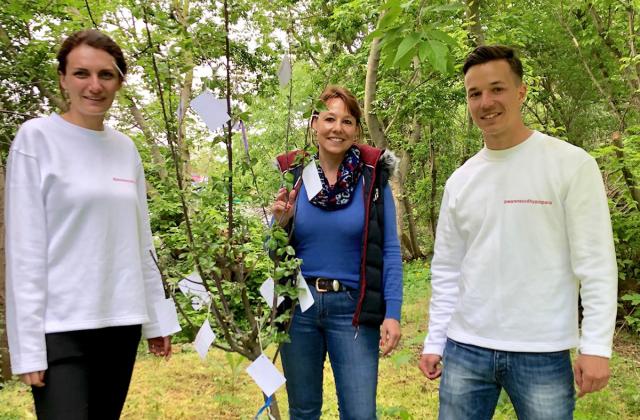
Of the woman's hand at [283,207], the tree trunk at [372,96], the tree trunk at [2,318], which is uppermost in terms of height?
the tree trunk at [372,96]

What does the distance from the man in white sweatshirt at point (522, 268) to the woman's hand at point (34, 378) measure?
1.24 metres

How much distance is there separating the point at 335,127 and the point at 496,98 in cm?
57

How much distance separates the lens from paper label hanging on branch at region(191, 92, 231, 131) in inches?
60.6

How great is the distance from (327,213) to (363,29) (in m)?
6.54

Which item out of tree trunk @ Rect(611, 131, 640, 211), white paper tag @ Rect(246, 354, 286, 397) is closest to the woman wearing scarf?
white paper tag @ Rect(246, 354, 286, 397)

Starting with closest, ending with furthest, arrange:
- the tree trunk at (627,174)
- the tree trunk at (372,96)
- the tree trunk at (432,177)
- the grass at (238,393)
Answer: the grass at (238,393) → the tree trunk at (627,174) → the tree trunk at (372,96) → the tree trunk at (432,177)

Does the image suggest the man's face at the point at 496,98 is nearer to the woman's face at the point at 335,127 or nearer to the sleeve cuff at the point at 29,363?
the woman's face at the point at 335,127

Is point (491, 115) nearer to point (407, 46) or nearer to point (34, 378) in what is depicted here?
point (407, 46)

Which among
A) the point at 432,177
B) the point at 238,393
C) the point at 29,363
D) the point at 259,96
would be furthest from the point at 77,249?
the point at 432,177

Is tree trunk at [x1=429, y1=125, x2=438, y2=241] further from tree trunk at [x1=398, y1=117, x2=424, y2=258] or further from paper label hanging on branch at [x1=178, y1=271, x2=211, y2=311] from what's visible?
paper label hanging on branch at [x1=178, y1=271, x2=211, y2=311]

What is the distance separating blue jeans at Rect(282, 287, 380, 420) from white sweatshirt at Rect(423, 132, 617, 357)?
35 centimetres

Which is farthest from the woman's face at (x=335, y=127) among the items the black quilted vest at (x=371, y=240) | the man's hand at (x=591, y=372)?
the man's hand at (x=591, y=372)

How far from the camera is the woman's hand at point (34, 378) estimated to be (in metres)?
1.37

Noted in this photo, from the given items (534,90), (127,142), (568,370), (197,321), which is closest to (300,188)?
(127,142)
